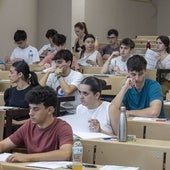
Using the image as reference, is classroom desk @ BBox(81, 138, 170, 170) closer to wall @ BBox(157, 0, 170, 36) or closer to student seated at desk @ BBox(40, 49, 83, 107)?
student seated at desk @ BBox(40, 49, 83, 107)

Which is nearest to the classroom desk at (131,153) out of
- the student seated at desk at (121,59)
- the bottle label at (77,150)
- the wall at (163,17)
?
the bottle label at (77,150)

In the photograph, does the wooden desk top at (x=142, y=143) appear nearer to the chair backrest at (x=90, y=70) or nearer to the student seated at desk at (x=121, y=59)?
the student seated at desk at (x=121, y=59)

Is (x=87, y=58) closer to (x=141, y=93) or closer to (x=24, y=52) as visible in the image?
(x=24, y=52)

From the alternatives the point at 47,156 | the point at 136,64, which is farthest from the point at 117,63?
the point at 47,156

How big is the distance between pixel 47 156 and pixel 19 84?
2.30 metres

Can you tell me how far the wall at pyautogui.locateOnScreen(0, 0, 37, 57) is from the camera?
9.63m

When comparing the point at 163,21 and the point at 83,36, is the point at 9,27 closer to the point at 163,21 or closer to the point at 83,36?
the point at 83,36

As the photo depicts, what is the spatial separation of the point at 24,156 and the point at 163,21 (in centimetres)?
1214

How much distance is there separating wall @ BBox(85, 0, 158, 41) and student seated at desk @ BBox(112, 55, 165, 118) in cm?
695

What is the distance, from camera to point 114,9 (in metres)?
12.8

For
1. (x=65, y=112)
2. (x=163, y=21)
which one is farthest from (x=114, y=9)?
(x=65, y=112)

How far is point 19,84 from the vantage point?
17.0 feet

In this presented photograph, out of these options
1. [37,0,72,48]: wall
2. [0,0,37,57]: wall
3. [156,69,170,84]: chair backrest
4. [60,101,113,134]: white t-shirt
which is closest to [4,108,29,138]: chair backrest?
[60,101,113,134]: white t-shirt

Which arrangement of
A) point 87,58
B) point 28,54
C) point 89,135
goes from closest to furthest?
point 89,135
point 87,58
point 28,54
